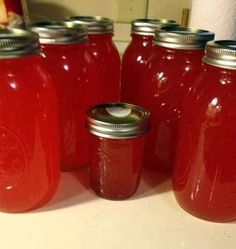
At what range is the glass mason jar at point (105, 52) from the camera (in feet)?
2.28

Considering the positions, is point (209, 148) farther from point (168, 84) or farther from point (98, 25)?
point (98, 25)

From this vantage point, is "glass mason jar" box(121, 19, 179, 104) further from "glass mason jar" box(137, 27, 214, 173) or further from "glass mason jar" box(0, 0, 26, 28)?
"glass mason jar" box(0, 0, 26, 28)

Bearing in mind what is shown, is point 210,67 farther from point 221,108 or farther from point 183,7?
point 183,7

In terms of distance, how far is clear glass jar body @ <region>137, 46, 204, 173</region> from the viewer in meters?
0.60

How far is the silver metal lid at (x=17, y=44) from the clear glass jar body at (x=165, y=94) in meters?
0.23

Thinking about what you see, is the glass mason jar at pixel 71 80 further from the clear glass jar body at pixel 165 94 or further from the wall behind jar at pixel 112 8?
the wall behind jar at pixel 112 8

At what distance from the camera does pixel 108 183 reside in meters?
0.58

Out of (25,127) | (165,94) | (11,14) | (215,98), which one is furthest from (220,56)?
(11,14)

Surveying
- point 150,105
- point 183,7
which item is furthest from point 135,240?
point 183,7

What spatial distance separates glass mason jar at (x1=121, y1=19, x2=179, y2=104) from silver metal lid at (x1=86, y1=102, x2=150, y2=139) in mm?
142

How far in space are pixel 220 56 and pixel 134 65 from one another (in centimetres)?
33

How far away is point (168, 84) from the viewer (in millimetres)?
614

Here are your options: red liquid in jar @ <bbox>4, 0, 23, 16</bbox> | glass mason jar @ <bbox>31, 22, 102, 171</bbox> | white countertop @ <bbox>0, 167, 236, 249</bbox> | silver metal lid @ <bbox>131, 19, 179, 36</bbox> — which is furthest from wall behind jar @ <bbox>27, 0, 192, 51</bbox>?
white countertop @ <bbox>0, 167, 236, 249</bbox>

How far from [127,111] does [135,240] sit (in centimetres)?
21
